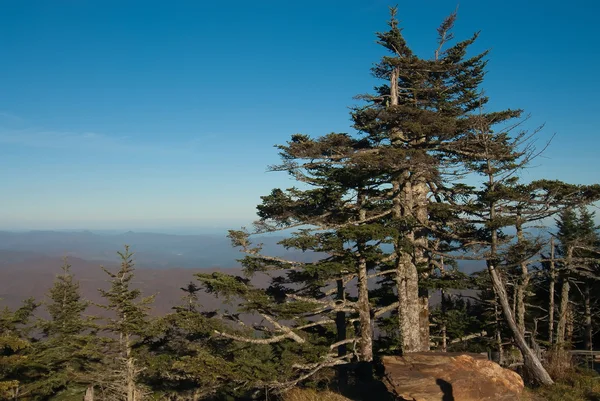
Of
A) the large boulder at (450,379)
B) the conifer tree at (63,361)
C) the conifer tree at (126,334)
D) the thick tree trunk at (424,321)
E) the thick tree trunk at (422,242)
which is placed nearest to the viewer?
the large boulder at (450,379)

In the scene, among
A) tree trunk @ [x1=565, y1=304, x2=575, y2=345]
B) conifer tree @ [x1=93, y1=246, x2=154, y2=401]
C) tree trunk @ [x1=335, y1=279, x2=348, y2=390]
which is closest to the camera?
conifer tree @ [x1=93, y1=246, x2=154, y2=401]

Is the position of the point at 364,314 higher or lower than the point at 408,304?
lower

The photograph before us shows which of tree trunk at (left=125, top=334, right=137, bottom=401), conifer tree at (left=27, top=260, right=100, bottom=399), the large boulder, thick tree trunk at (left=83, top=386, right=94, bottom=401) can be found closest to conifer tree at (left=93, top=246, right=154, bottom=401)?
tree trunk at (left=125, top=334, right=137, bottom=401)

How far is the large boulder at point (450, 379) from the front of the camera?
8.35 meters

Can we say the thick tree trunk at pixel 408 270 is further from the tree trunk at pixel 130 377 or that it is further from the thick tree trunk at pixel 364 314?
the tree trunk at pixel 130 377

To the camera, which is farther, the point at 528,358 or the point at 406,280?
the point at 406,280

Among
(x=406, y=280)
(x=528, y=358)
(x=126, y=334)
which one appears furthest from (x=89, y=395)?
(x=528, y=358)

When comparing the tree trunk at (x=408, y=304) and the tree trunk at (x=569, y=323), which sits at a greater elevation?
the tree trunk at (x=408, y=304)

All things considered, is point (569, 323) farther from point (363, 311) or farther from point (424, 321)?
point (363, 311)

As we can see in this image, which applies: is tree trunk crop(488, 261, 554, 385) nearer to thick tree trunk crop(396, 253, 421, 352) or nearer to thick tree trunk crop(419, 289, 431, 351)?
Result: thick tree trunk crop(396, 253, 421, 352)

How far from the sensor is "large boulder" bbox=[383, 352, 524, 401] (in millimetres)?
8352

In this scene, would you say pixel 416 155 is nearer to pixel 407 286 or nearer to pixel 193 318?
pixel 407 286

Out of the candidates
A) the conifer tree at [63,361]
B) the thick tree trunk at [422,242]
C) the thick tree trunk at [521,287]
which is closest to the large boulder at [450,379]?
the thick tree trunk at [521,287]

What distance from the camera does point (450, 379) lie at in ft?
28.0
